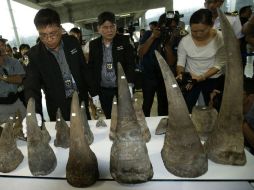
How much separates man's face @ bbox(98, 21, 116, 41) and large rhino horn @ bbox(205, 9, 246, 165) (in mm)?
1093

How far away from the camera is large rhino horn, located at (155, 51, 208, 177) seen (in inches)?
35.4

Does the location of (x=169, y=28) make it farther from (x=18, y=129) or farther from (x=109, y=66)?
(x=18, y=129)

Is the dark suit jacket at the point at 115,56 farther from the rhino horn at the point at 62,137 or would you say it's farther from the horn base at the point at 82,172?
the horn base at the point at 82,172

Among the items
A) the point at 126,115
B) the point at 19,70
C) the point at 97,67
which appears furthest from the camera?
the point at 19,70

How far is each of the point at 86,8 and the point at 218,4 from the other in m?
8.80

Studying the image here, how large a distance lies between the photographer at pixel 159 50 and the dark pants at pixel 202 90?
0.42m

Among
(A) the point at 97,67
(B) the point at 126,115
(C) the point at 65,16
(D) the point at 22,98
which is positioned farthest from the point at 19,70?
(C) the point at 65,16

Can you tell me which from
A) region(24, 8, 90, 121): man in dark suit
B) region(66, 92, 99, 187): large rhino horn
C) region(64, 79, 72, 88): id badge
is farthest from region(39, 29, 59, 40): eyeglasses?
region(66, 92, 99, 187): large rhino horn

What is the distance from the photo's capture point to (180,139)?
947mm

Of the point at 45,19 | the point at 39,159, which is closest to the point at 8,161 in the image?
the point at 39,159

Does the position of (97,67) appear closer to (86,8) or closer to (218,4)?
(218,4)

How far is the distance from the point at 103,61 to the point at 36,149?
3.56 feet

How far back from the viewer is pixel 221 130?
3.34ft

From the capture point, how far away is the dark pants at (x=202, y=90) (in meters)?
1.90
